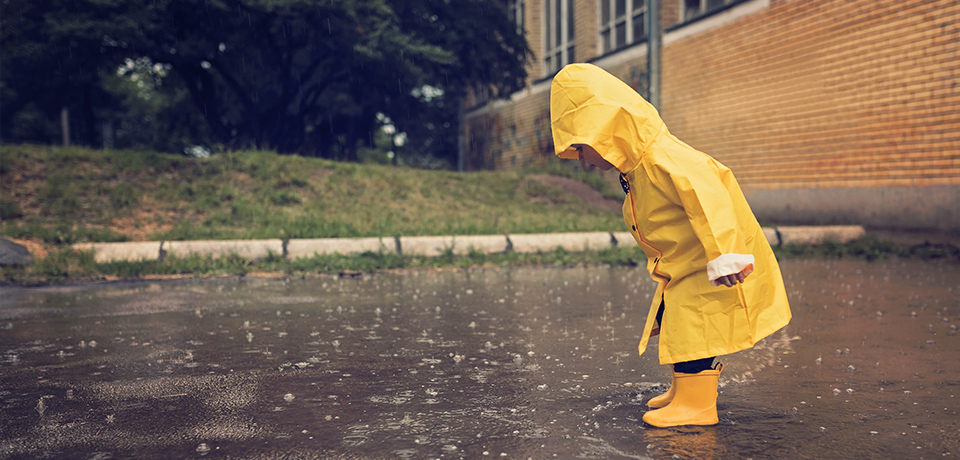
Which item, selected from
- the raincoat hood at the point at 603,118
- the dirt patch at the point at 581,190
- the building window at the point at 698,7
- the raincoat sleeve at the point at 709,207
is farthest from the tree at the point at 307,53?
the raincoat sleeve at the point at 709,207

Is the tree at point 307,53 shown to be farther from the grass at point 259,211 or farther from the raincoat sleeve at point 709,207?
the raincoat sleeve at point 709,207

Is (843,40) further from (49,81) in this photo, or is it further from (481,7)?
(49,81)

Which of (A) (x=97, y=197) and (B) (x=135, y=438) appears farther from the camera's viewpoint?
(A) (x=97, y=197)

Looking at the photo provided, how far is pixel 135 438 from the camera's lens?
289 centimetres

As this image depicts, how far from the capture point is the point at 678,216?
3.00 m

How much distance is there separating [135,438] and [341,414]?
83 cm

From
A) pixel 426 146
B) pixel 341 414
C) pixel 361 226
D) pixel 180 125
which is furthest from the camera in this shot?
pixel 426 146

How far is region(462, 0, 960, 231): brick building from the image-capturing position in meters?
11.4

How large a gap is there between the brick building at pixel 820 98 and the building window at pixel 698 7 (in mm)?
38

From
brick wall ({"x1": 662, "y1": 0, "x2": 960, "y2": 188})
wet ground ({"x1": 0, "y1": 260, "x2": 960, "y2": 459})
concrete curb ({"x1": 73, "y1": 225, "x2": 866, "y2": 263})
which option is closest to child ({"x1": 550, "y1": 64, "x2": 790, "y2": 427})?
wet ground ({"x1": 0, "y1": 260, "x2": 960, "y2": 459})

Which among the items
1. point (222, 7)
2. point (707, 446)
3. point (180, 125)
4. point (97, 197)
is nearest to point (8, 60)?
point (222, 7)

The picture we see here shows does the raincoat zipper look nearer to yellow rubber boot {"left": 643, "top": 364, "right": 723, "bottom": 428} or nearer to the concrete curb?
yellow rubber boot {"left": 643, "top": 364, "right": 723, "bottom": 428}

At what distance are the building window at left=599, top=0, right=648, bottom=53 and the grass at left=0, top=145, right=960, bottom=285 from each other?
7008 mm

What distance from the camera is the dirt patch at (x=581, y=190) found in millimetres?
15948
